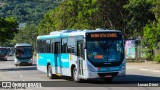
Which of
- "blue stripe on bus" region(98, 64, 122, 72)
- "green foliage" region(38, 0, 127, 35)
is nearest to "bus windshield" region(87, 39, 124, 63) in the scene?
"blue stripe on bus" region(98, 64, 122, 72)

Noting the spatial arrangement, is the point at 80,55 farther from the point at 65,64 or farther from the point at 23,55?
the point at 23,55

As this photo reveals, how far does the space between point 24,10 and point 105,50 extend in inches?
6313

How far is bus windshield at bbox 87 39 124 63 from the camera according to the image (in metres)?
21.2

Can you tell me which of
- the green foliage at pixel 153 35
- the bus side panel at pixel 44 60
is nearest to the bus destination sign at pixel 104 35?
the bus side panel at pixel 44 60

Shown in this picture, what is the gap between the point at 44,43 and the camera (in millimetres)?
28781

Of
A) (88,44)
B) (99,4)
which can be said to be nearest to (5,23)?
(99,4)

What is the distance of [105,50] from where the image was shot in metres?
21.4

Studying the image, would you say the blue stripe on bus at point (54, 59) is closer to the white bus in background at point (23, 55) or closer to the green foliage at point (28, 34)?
the white bus in background at point (23, 55)

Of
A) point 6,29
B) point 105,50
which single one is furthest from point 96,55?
point 6,29

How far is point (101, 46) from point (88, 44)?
665 millimetres

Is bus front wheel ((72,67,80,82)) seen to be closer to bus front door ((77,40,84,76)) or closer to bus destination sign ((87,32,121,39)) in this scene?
bus front door ((77,40,84,76))

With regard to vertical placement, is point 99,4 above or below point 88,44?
above

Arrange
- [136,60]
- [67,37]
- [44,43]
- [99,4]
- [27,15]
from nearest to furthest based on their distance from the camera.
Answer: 1. [67,37]
2. [44,43]
3. [136,60]
4. [99,4]
5. [27,15]

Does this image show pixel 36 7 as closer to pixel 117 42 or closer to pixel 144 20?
pixel 144 20
